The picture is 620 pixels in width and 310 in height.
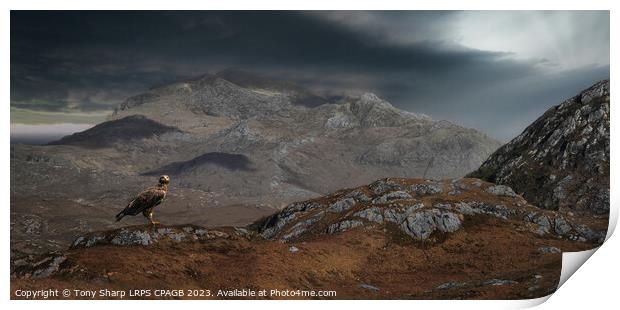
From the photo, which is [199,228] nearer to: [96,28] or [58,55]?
[96,28]

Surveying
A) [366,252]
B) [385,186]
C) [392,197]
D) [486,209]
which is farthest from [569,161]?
[366,252]

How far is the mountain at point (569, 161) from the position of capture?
101500 millimetres

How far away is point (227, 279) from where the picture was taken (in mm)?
42812

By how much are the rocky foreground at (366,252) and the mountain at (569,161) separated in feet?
84.6

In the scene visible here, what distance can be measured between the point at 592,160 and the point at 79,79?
15397 cm

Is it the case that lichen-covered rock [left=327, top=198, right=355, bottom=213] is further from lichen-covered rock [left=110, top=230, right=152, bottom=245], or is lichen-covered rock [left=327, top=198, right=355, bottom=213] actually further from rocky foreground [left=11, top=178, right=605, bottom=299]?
lichen-covered rock [left=110, top=230, right=152, bottom=245]

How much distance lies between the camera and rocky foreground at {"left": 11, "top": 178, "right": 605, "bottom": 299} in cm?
4169

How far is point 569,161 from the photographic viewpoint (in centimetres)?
11100

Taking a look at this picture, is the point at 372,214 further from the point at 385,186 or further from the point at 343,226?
the point at 385,186

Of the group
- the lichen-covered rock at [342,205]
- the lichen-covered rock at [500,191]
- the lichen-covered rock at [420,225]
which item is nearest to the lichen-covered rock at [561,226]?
the lichen-covered rock at [500,191]

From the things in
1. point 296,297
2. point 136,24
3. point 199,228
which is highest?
point 136,24

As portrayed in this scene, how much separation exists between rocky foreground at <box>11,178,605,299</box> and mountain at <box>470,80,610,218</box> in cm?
2578

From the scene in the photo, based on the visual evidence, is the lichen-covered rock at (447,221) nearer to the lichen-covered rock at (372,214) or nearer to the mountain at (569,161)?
the lichen-covered rock at (372,214)
